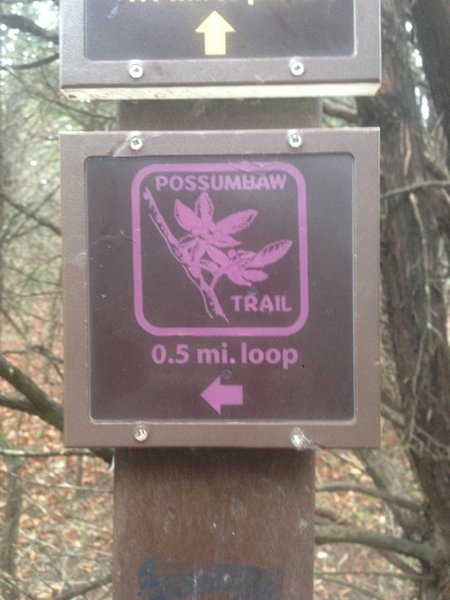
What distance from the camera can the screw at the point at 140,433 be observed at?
1.19 m

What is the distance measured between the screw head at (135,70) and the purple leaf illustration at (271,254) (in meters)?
0.38

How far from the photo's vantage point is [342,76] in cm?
119

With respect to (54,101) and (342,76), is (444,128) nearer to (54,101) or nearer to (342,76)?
(342,76)

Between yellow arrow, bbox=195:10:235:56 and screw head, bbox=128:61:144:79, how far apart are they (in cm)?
12

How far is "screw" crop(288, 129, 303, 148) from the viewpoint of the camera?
119cm

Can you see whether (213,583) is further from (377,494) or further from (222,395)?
(377,494)

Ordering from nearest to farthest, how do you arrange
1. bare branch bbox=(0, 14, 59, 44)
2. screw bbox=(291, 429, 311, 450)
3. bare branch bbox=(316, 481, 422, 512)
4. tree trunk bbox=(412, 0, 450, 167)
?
screw bbox=(291, 429, 311, 450)
tree trunk bbox=(412, 0, 450, 167)
bare branch bbox=(0, 14, 59, 44)
bare branch bbox=(316, 481, 422, 512)

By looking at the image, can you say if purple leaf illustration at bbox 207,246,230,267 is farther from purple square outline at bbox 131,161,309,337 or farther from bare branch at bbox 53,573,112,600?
bare branch at bbox 53,573,112,600

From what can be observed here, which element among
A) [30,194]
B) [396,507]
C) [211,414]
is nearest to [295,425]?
[211,414]

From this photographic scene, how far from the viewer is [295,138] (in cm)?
119

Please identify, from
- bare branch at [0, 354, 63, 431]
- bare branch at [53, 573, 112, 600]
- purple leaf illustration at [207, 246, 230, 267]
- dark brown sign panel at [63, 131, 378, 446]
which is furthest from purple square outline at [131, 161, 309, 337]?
bare branch at [53, 573, 112, 600]

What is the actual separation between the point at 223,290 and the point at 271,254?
10cm

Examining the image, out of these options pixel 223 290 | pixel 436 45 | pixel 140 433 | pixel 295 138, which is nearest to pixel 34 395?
pixel 140 433

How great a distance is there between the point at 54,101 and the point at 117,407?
274 cm
